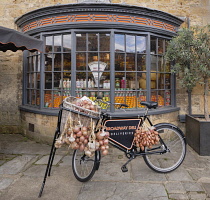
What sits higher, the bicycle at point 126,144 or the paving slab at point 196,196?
the bicycle at point 126,144

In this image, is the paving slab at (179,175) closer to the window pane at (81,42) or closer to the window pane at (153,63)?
the window pane at (153,63)

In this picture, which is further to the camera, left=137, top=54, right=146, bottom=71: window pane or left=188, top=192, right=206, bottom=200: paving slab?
left=137, top=54, right=146, bottom=71: window pane

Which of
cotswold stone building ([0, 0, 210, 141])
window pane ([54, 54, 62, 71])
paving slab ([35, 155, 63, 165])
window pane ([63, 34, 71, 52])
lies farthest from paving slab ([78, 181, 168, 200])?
window pane ([63, 34, 71, 52])

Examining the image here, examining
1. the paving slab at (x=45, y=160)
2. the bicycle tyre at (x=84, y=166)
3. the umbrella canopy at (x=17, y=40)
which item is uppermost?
the umbrella canopy at (x=17, y=40)

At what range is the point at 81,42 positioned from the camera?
5145mm

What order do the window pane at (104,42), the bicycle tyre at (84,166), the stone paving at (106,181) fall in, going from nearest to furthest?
the stone paving at (106,181) < the bicycle tyre at (84,166) < the window pane at (104,42)

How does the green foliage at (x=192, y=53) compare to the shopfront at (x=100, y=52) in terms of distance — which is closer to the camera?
the green foliage at (x=192, y=53)

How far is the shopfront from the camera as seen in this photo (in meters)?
4.98

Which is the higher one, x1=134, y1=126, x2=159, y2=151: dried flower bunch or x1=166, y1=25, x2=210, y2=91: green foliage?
x1=166, y1=25, x2=210, y2=91: green foliage

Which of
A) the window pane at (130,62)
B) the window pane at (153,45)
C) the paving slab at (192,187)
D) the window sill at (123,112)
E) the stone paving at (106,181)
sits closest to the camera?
the stone paving at (106,181)

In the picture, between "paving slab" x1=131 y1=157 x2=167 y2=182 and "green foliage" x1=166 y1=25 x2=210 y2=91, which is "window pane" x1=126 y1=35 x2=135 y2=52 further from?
"paving slab" x1=131 y1=157 x2=167 y2=182

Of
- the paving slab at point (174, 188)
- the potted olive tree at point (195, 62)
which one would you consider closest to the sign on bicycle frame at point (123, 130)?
the paving slab at point (174, 188)

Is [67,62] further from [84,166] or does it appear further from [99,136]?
[99,136]

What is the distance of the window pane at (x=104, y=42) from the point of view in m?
5.11
